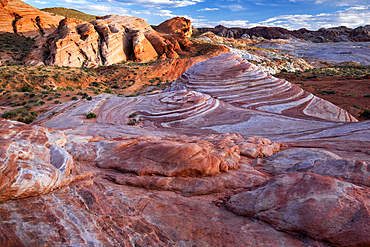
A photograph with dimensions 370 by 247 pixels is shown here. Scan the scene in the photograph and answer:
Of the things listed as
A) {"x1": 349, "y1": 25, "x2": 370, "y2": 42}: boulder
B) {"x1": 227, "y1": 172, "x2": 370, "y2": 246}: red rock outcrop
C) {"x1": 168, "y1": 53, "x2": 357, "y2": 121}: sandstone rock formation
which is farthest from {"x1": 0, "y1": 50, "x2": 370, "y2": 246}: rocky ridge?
{"x1": 349, "y1": 25, "x2": 370, "y2": 42}: boulder

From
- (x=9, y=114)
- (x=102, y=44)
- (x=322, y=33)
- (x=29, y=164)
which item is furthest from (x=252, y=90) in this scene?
(x=322, y=33)

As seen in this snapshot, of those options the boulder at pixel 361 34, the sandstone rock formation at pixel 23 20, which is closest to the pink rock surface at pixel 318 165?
the sandstone rock formation at pixel 23 20

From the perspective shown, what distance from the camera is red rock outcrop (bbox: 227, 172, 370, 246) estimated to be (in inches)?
149

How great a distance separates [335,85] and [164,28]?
69888 millimetres

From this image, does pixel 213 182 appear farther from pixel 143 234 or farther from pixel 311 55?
pixel 311 55

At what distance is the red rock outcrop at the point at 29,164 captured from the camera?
13.8 ft

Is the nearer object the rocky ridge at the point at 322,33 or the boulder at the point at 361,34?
the boulder at the point at 361,34

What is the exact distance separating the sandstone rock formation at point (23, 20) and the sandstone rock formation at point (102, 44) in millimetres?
18457

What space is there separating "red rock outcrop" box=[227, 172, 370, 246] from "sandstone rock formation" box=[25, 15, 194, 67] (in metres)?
46.3

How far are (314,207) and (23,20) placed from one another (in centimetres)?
7632

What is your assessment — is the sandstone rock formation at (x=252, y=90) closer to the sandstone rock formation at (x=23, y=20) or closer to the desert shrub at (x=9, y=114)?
the desert shrub at (x=9, y=114)

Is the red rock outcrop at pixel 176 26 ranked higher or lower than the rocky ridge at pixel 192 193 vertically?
higher

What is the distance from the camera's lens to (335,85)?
102ft

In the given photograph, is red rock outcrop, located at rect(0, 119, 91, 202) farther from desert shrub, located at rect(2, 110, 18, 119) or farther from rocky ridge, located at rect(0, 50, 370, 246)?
desert shrub, located at rect(2, 110, 18, 119)
